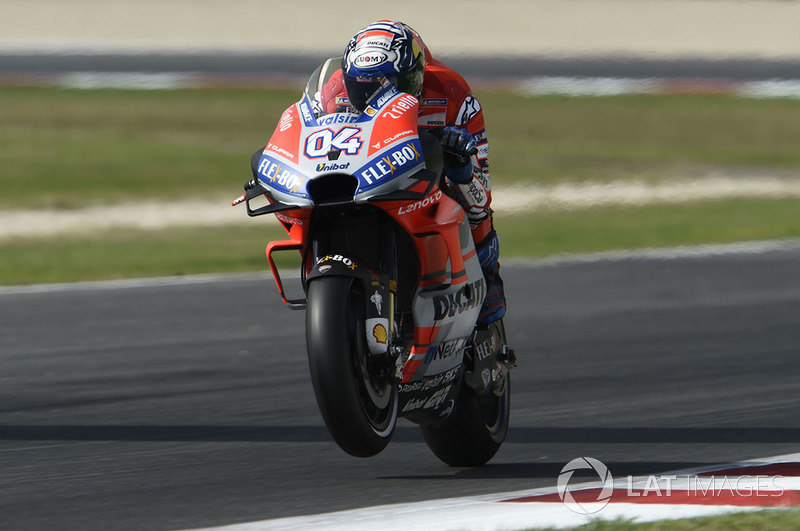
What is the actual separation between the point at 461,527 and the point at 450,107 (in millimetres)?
1803

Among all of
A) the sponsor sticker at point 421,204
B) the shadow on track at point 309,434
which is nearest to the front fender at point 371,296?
the sponsor sticker at point 421,204

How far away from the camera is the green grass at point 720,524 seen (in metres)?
4.22

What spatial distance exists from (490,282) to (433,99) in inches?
36.0

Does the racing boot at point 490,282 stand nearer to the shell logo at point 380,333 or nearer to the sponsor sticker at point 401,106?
the sponsor sticker at point 401,106

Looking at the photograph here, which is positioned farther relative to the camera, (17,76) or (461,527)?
(17,76)

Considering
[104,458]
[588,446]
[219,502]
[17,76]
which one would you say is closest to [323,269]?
[219,502]

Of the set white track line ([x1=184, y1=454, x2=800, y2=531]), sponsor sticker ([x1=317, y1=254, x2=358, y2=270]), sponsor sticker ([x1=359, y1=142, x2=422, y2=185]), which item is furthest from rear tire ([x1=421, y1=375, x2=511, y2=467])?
sponsor sticker ([x1=359, y1=142, x2=422, y2=185])

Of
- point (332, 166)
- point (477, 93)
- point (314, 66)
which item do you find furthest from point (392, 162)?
point (314, 66)

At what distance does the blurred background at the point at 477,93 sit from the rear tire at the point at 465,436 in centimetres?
631

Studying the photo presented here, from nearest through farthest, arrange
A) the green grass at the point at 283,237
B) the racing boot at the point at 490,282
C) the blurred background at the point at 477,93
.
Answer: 1. the racing boot at the point at 490,282
2. the green grass at the point at 283,237
3. the blurred background at the point at 477,93

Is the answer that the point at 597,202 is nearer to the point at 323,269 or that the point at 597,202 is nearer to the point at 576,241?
the point at 576,241

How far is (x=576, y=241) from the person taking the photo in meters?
13.9

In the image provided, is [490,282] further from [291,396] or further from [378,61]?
[291,396]

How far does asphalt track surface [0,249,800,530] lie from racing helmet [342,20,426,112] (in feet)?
5.04
